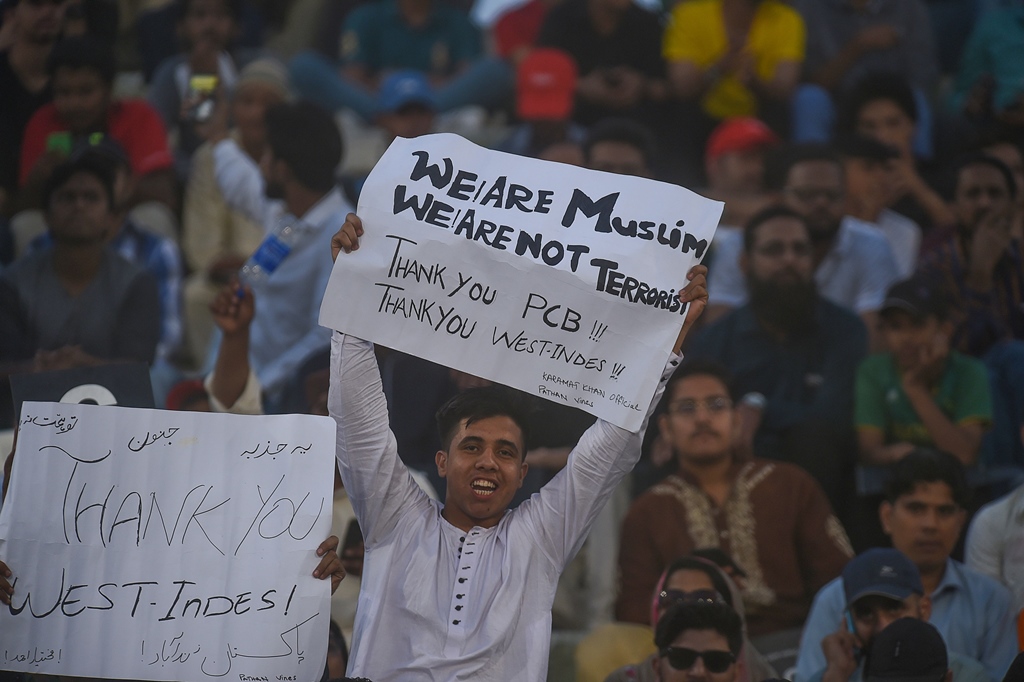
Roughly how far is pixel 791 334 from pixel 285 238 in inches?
101

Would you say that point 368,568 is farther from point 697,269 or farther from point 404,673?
point 697,269

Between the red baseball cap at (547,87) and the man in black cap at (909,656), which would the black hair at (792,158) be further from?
the man in black cap at (909,656)

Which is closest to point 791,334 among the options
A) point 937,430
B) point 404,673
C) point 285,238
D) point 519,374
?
point 937,430

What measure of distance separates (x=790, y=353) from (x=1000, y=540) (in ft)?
4.78

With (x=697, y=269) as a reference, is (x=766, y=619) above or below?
below

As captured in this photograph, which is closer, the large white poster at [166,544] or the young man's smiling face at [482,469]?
the large white poster at [166,544]

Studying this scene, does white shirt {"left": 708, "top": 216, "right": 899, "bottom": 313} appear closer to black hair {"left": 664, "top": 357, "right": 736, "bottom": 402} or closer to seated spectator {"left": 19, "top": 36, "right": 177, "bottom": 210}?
black hair {"left": 664, "top": 357, "right": 736, "bottom": 402}

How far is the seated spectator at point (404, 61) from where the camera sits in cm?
920

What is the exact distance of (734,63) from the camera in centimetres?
866

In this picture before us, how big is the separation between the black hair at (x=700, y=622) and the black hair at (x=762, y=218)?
9.37ft

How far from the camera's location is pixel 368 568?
3996mm

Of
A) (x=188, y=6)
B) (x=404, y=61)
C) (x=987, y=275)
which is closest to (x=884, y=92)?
(x=987, y=275)

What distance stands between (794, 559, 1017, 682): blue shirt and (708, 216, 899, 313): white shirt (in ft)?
8.01

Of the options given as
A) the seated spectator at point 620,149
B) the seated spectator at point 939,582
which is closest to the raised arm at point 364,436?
the seated spectator at point 939,582
